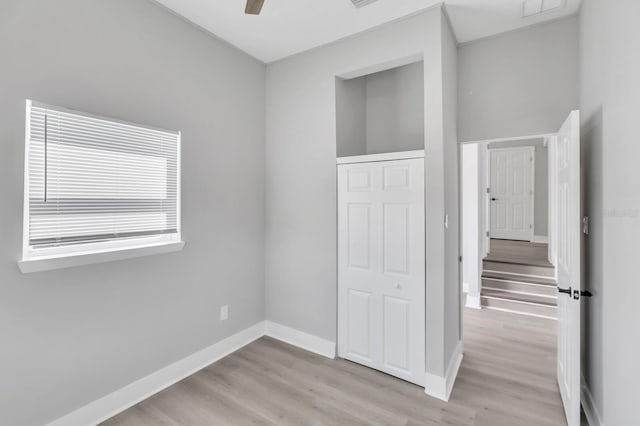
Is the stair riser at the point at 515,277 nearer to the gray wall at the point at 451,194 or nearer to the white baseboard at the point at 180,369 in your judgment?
the gray wall at the point at 451,194

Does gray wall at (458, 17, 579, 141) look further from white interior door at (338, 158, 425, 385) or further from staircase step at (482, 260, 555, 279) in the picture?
staircase step at (482, 260, 555, 279)

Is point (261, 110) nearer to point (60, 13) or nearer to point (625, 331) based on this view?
point (60, 13)

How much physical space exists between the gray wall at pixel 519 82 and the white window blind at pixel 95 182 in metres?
2.64

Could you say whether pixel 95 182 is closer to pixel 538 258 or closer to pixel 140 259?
pixel 140 259

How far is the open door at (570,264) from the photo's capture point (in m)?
1.81

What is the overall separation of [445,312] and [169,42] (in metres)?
3.06

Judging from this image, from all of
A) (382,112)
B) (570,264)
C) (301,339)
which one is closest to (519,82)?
(382,112)

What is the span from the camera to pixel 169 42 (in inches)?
94.3

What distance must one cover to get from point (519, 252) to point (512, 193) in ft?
6.51

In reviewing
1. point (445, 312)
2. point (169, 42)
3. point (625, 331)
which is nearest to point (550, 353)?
point (445, 312)

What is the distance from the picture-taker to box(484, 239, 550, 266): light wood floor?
15.3 ft

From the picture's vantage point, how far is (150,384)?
229 cm

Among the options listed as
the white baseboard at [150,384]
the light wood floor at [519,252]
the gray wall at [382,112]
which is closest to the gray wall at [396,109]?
the gray wall at [382,112]

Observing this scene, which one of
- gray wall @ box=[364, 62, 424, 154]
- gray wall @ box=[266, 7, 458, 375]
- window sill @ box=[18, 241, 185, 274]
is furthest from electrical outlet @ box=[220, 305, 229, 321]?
gray wall @ box=[364, 62, 424, 154]
